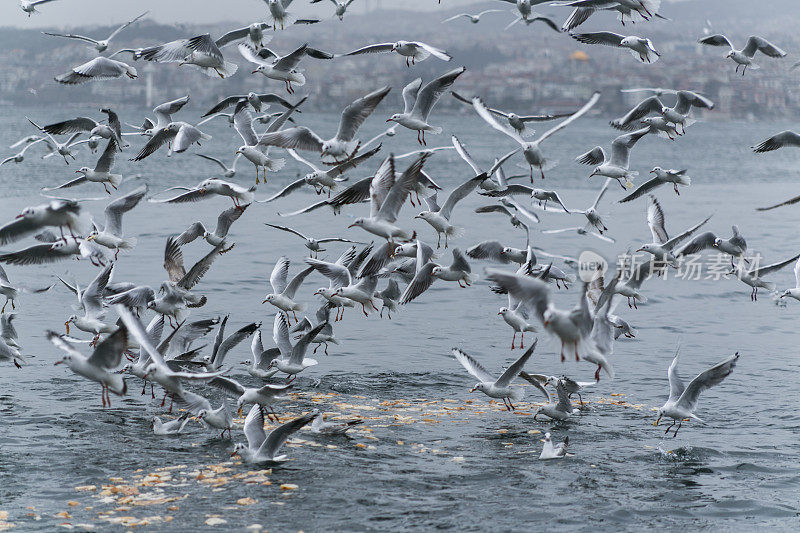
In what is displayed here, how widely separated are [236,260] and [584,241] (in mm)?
12951

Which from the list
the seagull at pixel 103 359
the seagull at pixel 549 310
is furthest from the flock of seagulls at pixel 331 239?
the seagull at pixel 549 310

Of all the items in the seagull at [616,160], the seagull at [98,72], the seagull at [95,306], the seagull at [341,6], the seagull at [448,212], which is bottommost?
the seagull at [95,306]

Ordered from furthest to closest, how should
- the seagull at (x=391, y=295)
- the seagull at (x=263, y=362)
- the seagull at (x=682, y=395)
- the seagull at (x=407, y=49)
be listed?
the seagull at (x=391, y=295), the seagull at (x=263, y=362), the seagull at (x=407, y=49), the seagull at (x=682, y=395)

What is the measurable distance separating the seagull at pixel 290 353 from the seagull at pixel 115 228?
2698mm

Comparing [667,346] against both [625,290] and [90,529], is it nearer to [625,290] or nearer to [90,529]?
[625,290]

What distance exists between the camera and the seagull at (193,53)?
14.7 m

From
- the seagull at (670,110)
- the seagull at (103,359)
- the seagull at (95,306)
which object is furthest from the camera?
the seagull at (670,110)

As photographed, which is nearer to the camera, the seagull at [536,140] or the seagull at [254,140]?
the seagull at [536,140]

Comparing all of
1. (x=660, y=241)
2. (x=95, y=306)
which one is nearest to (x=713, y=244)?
(x=660, y=241)

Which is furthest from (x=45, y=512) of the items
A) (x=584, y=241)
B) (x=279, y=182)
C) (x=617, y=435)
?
(x=279, y=182)

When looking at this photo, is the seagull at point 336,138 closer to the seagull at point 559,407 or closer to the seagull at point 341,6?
the seagull at point 341,6

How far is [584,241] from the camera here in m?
37.2

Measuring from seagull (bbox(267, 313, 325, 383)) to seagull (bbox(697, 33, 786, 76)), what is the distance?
8262 mm

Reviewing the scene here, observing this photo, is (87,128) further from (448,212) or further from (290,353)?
(448,212)
